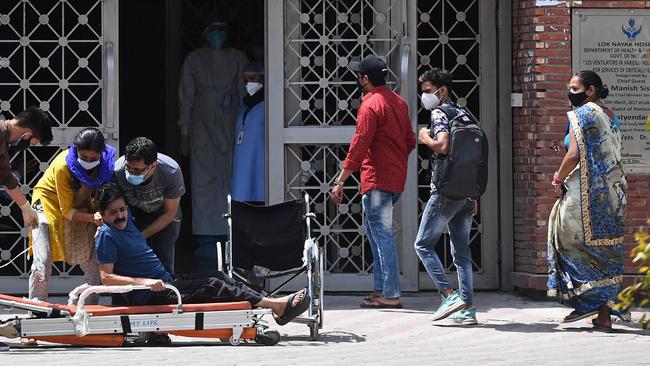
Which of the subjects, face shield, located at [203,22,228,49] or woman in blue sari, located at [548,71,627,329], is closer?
woman in blue sari, located at [548,71,627,329]

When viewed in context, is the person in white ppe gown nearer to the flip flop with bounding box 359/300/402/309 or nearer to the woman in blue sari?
the flip flop with bounding box 359/300/402/309

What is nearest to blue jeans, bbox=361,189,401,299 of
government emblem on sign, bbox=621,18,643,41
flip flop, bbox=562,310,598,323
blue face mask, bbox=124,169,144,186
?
flip flop, bbox=562,310,598,323

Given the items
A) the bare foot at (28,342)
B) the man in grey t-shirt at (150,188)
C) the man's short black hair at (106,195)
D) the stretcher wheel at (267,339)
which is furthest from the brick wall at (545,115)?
the bare foot at (28,342)

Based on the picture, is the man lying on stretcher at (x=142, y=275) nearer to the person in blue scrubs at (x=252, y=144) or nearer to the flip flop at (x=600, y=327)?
the flip flop at (x=600, y=327)

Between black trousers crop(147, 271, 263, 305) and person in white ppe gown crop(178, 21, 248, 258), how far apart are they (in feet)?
15.3

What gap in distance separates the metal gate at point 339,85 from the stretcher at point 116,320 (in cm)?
285

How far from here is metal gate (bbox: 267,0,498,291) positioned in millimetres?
11820

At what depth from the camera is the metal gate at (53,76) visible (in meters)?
11.8

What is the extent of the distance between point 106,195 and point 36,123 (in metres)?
0.65

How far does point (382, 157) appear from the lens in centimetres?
1096

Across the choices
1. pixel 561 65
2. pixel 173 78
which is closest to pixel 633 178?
pixel 561 65

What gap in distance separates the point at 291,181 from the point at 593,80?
9.38 ft

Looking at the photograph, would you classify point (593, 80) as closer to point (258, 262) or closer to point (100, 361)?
point (258, 262)

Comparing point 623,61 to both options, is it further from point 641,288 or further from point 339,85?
point 641,288
